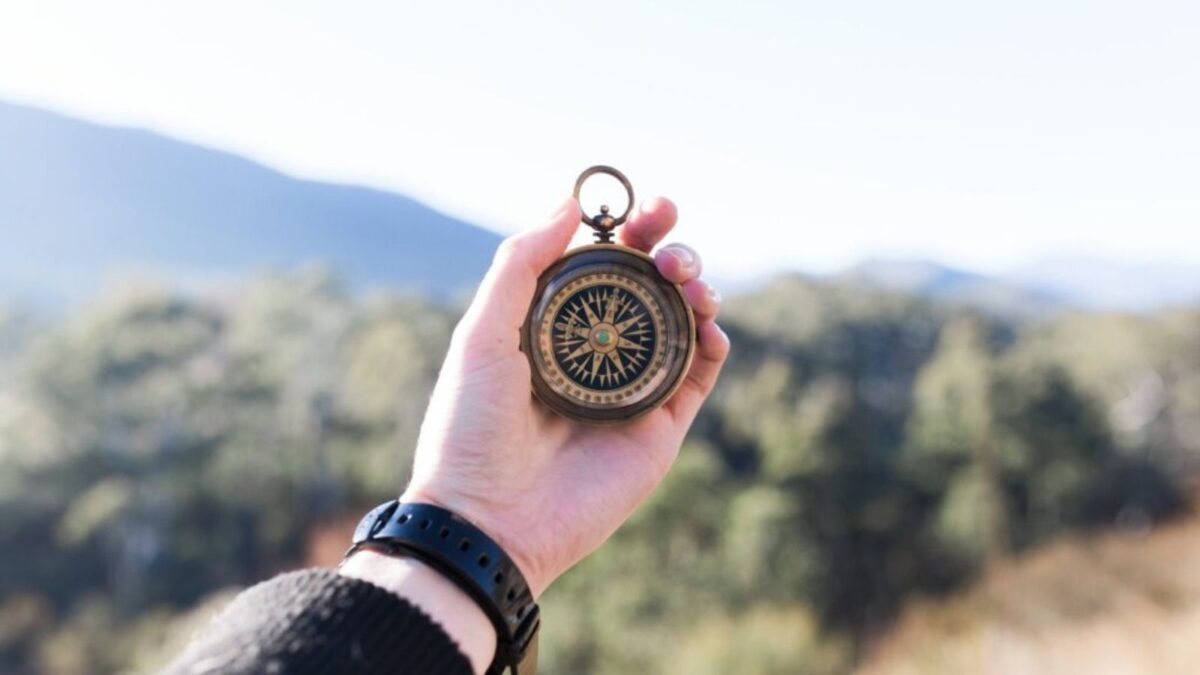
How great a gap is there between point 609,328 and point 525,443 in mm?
494

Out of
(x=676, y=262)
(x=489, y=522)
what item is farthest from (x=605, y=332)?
(x=489, y=522)

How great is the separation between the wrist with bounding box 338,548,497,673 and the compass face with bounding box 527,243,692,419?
837 millimetres

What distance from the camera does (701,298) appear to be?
2.62 m

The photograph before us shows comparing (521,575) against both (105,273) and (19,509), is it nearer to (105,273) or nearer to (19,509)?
(19,509)

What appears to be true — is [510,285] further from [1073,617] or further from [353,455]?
[353,455]

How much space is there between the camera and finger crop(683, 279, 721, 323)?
2625mm

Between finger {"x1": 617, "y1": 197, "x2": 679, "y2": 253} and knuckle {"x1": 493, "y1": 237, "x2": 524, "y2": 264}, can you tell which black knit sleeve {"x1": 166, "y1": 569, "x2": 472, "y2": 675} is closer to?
knuckle {"x1": 493, "y1": 237, "x2": 524, "y2": 264}

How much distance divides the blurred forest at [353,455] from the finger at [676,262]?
1219 centimetres

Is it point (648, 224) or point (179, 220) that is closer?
point (648, 224)

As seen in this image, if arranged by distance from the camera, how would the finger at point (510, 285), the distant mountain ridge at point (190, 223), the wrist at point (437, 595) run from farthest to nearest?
1. the distant mountain ridge at point (190, 223)
2. the finger at point (510, 285)
3. the wrist at point (437, 595)

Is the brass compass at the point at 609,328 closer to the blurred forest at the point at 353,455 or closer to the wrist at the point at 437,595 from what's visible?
the wrist at the point at 437,595

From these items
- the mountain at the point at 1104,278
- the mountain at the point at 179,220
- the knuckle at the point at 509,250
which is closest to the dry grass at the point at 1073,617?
the knuckle at the point at 509,250

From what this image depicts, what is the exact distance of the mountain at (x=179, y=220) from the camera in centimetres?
2273

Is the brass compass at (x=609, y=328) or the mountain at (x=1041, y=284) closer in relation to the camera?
the brass compass at (x=609, y=328)
